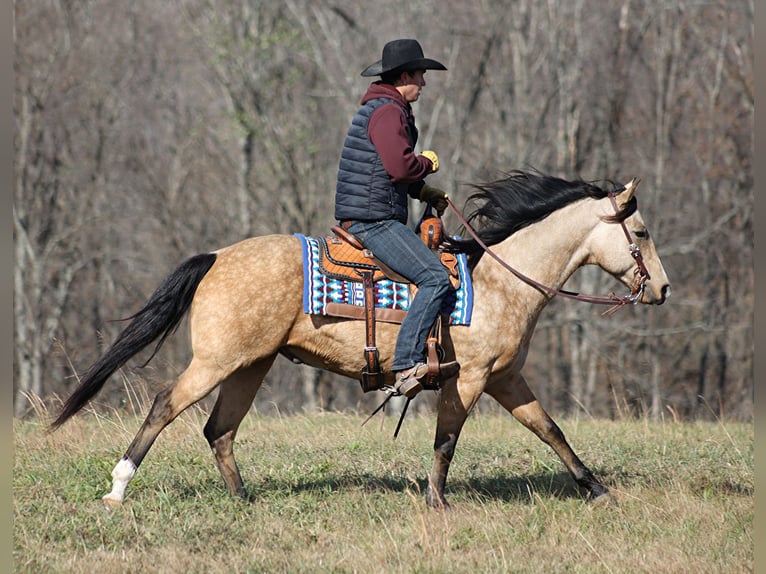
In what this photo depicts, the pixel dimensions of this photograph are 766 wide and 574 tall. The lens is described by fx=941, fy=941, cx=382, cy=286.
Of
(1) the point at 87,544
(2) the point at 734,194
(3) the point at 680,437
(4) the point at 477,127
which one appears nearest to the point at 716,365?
(2) the point at 734,194

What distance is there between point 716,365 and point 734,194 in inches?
190

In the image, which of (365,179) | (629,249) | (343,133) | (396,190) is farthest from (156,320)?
(343,133)

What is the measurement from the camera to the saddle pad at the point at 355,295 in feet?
19.1

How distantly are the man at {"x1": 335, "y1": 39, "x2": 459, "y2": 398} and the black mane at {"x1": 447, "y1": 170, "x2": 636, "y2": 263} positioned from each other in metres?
0.63

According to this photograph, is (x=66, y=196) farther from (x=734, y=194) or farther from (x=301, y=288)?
(x=301, y=288)

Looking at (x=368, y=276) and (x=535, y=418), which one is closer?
(x=368, y=276)

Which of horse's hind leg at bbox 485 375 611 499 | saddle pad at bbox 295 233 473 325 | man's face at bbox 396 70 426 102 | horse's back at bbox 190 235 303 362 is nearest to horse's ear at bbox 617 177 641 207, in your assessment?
saddle pad at bbox 295 233 473 325

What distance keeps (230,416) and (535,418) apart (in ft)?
6.85

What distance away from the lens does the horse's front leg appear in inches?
237

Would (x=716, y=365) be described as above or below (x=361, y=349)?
below

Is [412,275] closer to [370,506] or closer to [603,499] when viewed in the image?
[370,506]

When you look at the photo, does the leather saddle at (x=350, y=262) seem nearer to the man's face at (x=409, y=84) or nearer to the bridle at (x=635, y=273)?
the bridle at (x=635, y=273)

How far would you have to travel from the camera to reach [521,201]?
21.2 ft

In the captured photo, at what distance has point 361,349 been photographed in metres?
5.93
